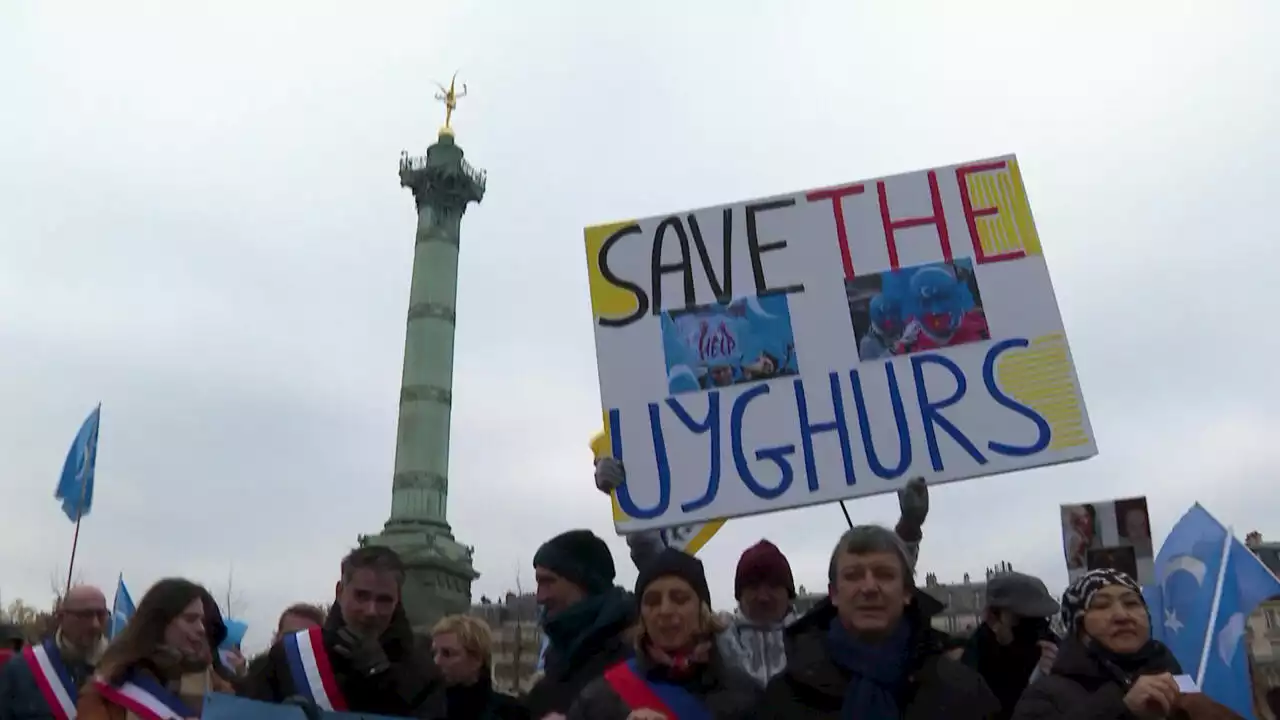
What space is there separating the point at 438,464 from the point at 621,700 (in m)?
24.7

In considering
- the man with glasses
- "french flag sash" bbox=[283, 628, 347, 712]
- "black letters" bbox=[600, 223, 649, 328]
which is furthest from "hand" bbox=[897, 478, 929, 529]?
the man with glasses

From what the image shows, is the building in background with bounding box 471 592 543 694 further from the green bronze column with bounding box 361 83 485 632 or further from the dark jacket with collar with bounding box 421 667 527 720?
the dark jacket with collar with bounding box 421 667 527 720

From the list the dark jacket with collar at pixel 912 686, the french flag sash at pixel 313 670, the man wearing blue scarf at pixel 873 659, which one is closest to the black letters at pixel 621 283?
the french flag sash at pixel 313 670

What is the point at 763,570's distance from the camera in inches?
142

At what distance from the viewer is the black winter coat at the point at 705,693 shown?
2.52 meters

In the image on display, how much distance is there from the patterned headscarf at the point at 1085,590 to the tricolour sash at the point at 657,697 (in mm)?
975

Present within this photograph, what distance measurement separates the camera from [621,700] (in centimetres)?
258

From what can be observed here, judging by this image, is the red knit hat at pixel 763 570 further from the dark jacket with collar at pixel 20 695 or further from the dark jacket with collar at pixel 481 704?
the dark jacket with collar at pixel 20 695

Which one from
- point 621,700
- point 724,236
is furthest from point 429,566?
point 621,700

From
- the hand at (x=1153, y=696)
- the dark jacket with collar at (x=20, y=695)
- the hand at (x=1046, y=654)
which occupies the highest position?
the dark jacket with collar at (x=20, y=695)

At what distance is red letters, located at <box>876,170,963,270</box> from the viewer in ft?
14.5

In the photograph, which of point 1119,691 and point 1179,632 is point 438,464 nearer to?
point 1179,632

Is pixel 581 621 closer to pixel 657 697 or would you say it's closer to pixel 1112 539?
pixel 657 697

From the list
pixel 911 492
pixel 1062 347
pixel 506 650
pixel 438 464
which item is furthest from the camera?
pixel 506 650
